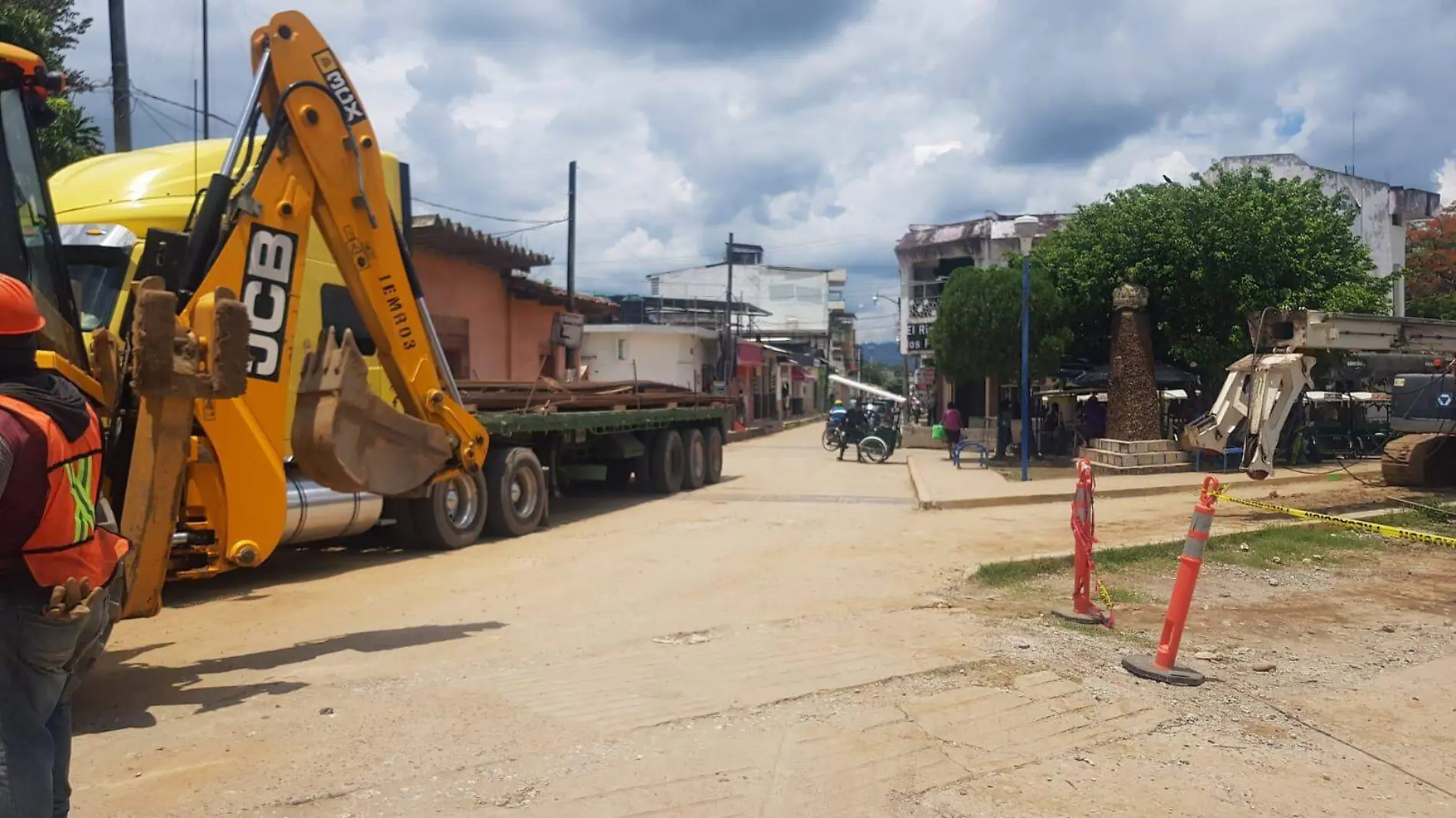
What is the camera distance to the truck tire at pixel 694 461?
1819cm

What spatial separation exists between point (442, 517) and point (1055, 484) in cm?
1056

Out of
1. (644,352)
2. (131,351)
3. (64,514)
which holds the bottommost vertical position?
(64,514)

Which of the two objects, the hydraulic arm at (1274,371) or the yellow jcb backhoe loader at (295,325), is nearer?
the yellow jcb backhoe loader at (295,325)

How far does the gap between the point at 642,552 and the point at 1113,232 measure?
1544cm

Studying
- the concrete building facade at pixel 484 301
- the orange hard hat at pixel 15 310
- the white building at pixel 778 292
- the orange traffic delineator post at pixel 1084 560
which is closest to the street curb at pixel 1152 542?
the orange traffic delineator post at pixel 1084 560

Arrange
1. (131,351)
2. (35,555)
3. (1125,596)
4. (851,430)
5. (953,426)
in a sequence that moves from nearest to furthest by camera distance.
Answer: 1. (35,555)
2. (131,351)
3. (1125,596)
4. (953,426)
5. (851,430)

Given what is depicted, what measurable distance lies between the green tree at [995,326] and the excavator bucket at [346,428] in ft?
55.6

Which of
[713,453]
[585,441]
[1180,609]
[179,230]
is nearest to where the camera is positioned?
[1180,609]

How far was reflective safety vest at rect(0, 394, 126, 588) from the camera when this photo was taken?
304 cm

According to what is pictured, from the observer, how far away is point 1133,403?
2084 centimetres

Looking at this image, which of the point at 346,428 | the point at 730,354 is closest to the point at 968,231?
the point at 730,354

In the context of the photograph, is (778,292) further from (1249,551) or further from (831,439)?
(1249,551)

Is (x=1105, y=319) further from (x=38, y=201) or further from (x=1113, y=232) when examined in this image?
(x=38, y=201)

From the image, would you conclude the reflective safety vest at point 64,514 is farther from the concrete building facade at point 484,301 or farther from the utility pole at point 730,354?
the utility pole at point 730,354
